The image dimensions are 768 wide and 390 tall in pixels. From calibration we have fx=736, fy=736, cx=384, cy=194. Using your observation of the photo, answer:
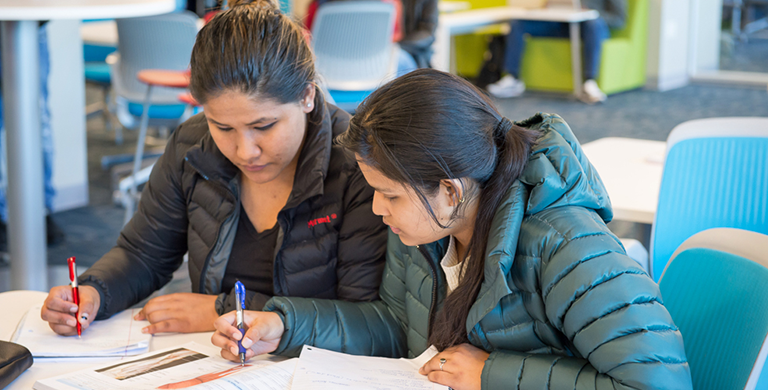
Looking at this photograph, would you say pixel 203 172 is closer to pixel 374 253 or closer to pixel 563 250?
pixel 374 253

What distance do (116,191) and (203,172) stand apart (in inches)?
108

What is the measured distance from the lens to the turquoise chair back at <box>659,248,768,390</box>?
967mm

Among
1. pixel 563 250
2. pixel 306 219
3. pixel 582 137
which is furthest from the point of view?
pixel 582 137

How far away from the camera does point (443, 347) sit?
107cm

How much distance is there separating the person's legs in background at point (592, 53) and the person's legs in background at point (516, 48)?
1.35ft

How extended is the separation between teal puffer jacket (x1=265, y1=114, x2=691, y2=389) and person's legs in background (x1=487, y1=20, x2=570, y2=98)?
18.7 ft

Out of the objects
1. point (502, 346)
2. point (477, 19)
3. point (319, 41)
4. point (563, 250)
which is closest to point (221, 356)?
point (502, 346)

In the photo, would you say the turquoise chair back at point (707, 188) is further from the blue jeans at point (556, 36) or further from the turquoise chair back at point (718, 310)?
the blue jeans at point (556, 36)

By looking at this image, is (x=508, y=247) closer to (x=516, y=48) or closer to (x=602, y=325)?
(x=602, y=325)

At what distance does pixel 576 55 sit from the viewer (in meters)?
6.43

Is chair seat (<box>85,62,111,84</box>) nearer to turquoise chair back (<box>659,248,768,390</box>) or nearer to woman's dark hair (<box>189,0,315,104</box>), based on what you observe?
woman's dark hair (<box>189,0,315,104</box>)

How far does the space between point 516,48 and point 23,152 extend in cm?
522

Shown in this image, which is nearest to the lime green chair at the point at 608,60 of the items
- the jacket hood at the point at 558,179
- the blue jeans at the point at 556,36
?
the blue jeans at the point at 556,36

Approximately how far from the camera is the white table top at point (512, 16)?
5965mm
